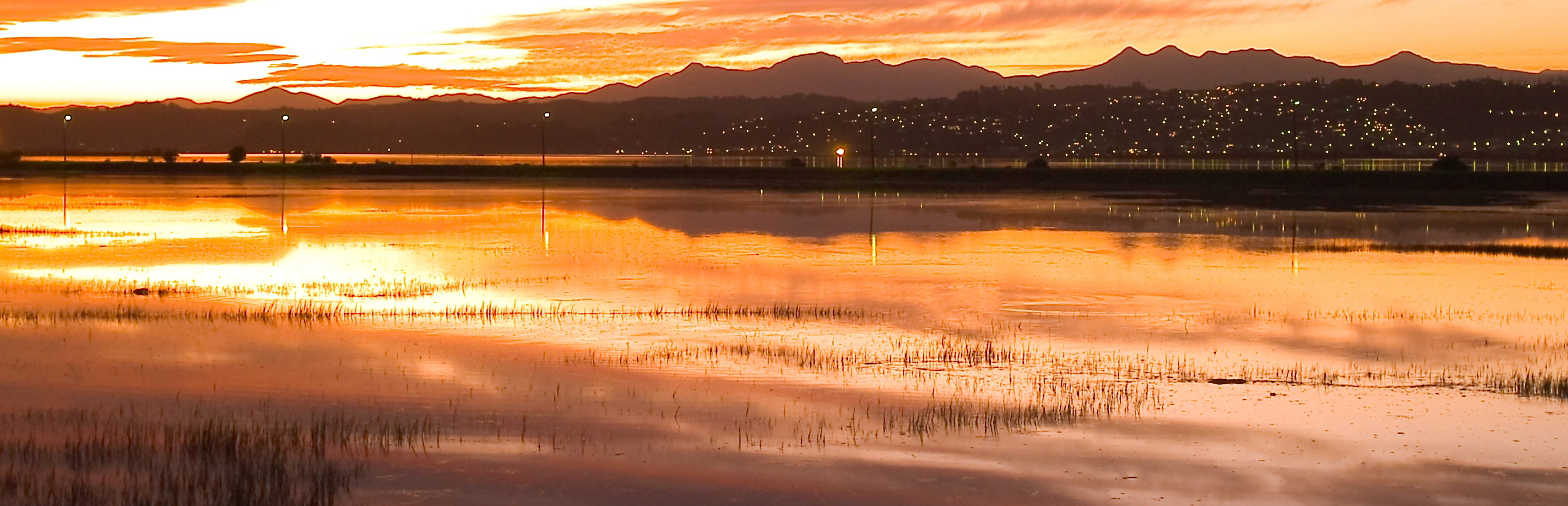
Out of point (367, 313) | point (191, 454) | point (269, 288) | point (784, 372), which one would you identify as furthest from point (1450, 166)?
point (191, 454)

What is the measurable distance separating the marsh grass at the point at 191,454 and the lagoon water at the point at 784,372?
5cm

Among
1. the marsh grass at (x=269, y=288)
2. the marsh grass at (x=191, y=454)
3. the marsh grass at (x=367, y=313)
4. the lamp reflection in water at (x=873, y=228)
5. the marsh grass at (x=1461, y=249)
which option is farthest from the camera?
the marsh grass at (x=1461, y=249)

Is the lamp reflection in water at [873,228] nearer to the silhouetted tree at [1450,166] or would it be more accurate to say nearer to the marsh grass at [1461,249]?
Answer: the marsh grass at [1461,249]

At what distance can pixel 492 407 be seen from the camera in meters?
14.5

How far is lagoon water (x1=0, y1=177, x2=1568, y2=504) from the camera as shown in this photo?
38.7 ft

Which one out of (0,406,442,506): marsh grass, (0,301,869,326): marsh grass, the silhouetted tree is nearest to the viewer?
(0,406,442,506): marsh grass

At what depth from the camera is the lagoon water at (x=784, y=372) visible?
11805 mm

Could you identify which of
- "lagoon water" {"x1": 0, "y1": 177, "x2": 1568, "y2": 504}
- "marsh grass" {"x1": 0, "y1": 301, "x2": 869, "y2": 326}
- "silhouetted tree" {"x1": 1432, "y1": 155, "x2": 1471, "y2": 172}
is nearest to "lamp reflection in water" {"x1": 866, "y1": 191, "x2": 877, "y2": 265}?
"lagoon water" {"x1": 0, "y1": 177, "x2": 1568, "y2": 504}

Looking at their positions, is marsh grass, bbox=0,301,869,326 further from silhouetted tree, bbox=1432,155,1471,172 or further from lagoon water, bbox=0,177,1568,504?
silhouetted tree, bbox=1432,155,1471,172

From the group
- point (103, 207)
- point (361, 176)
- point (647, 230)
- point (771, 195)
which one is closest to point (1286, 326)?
point (647, 230)

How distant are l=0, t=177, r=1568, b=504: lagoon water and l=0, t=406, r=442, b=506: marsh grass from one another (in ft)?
0.15

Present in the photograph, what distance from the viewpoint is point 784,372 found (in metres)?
17.1

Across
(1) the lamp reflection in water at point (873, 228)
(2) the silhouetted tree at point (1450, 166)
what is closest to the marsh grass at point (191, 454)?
(1) the lamp reflection in water at point (873, 228)

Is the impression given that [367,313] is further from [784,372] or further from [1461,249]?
[1461,249]
